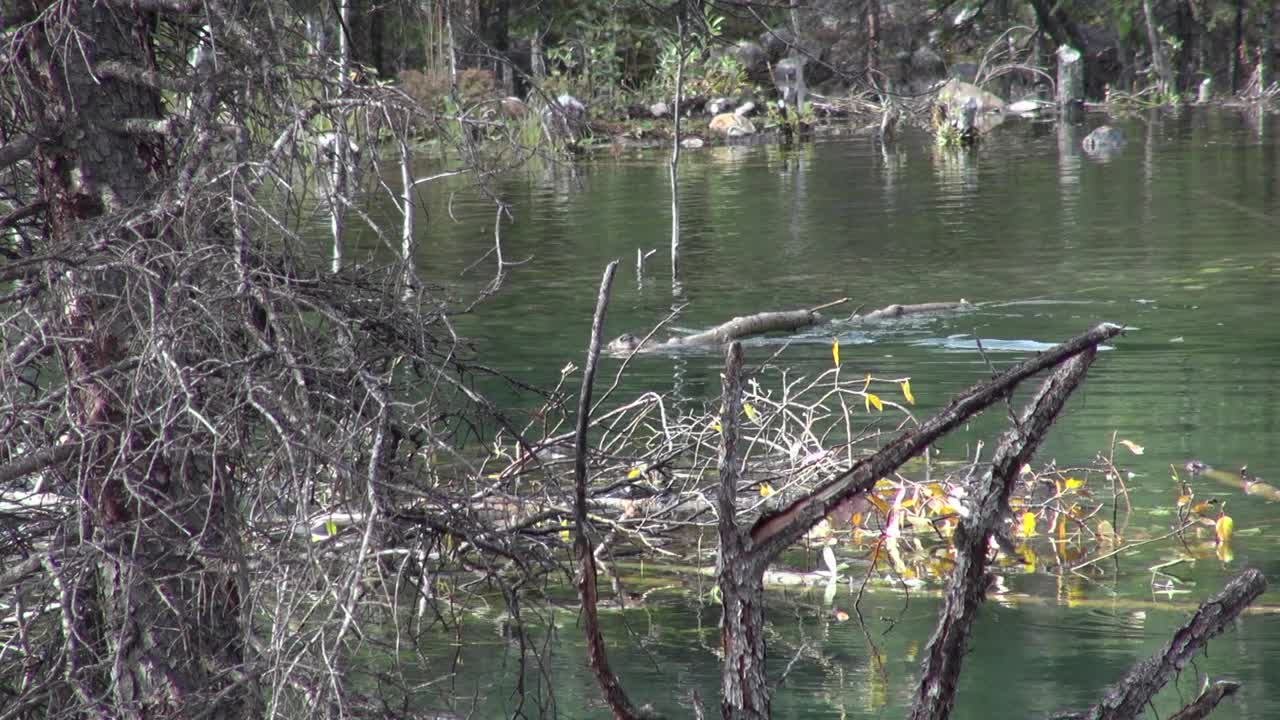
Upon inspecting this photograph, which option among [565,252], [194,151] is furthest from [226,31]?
[565,252]

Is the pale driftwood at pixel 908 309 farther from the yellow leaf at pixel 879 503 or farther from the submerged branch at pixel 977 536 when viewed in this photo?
the submerged branch at pixel 977 536

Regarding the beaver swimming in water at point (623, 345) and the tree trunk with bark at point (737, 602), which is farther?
the beaver swimming in water at point (623, 345)

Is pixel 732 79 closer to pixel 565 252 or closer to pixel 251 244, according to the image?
pixel 565 252

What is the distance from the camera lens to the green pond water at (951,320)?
21.1 feet

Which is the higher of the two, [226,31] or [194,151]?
[226,31]

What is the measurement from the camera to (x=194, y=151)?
11.7 ft

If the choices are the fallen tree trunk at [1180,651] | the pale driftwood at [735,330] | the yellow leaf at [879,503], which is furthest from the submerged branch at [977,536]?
the pale driftwood at [735,330]

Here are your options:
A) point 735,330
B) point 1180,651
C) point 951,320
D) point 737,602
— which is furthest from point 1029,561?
point 951,320

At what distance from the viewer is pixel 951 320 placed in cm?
1409

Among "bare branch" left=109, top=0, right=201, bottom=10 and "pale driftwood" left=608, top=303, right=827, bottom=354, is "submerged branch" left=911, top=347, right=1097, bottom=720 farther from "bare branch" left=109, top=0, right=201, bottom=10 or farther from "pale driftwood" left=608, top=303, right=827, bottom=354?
"pale driftwood" left=608, top=303, right=827, bottom=354

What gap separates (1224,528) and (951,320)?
22.3 feet

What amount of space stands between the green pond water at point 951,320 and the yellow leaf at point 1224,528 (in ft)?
0.41

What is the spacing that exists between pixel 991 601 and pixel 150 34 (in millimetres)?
4538

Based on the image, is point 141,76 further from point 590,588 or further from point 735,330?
point 735,330
